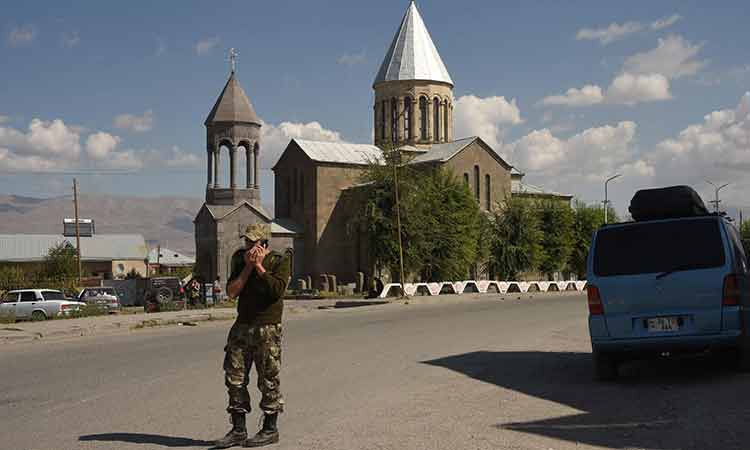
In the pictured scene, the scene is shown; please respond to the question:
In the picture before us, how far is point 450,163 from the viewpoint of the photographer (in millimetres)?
61156

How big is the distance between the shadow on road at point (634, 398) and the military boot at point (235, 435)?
93.1 inches

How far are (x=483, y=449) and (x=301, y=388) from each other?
4.29 metres

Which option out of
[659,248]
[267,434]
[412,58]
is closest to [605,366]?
[659,248]

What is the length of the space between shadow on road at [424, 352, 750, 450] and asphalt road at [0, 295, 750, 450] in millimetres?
24

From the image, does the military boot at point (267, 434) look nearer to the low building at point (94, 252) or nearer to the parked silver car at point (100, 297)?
the parked silver car at point (100, 297)

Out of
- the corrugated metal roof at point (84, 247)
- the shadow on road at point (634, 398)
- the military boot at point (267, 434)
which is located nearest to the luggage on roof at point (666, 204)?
the shadow on road at point (634, 398)

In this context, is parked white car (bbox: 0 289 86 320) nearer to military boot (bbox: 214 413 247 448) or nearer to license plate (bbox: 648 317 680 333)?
license plate (bbox: 648 317 680 333)

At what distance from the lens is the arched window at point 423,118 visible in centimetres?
6844

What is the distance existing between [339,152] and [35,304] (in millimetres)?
35976

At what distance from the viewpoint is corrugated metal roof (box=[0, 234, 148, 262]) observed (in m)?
103

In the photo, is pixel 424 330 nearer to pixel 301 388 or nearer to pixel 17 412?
pixel 301 388

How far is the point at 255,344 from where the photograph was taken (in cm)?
721

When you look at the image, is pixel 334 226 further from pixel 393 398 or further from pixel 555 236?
pixel 393 398

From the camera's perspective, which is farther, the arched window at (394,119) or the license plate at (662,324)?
the arched window at (394,119)
